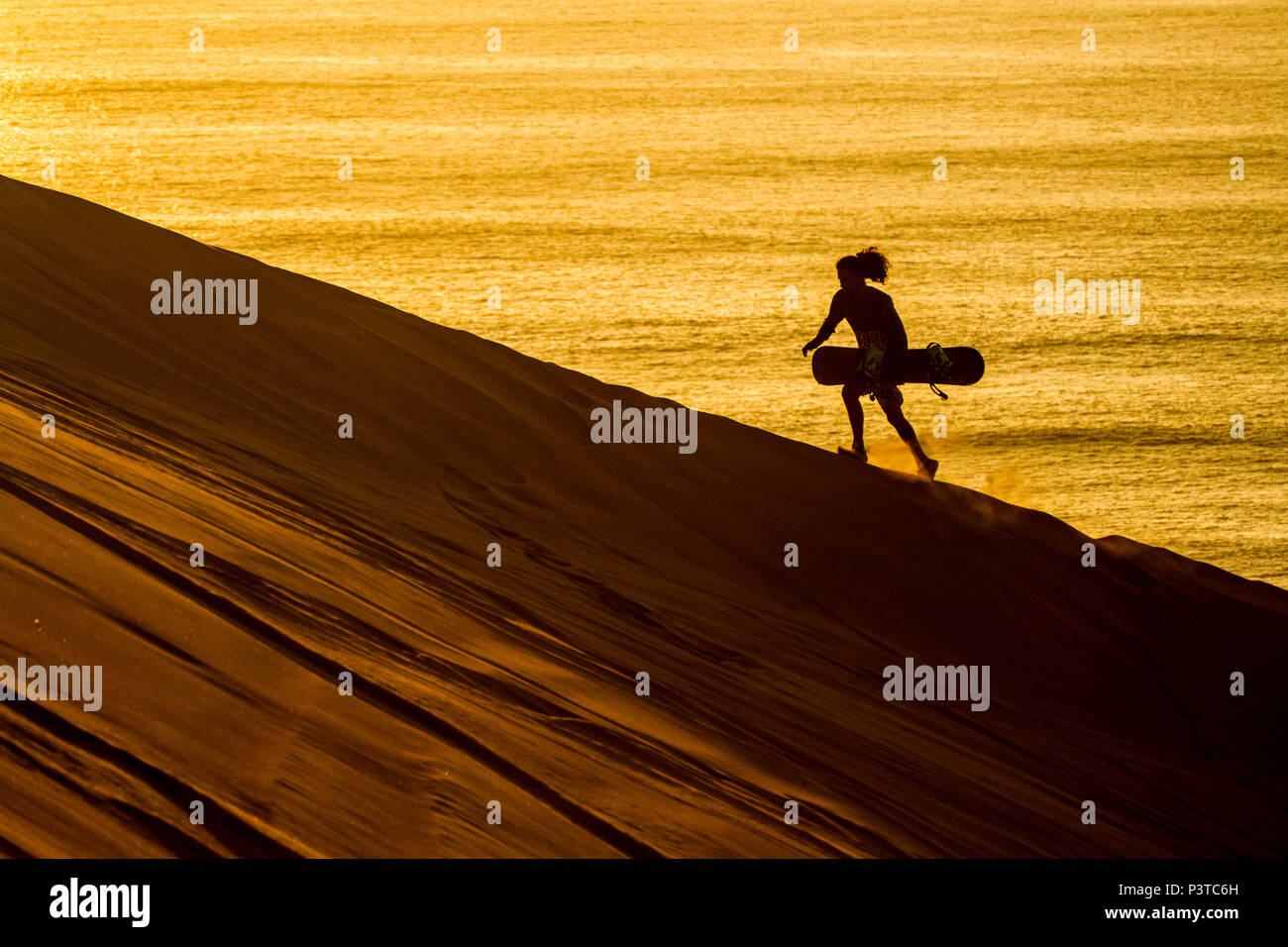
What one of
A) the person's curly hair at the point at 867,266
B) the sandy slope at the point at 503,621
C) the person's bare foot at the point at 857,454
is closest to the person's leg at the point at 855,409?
the person's bare foot at the point at 857,454

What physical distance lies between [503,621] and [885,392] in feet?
11.2

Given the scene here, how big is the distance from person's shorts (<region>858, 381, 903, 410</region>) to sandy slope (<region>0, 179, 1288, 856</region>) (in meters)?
0.40

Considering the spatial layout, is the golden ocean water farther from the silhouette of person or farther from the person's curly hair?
the person's curly hair

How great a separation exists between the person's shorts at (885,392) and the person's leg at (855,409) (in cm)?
3

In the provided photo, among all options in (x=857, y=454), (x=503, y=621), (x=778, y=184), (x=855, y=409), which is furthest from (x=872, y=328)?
(x=778, y=184)

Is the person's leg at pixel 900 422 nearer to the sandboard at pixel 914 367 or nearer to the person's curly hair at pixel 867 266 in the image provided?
the sandboard at pixel 914 367

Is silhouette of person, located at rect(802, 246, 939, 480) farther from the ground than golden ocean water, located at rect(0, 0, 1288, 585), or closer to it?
closer to it

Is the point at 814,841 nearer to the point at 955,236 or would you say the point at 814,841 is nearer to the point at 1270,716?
the point at 1270,716

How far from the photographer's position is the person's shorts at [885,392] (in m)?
7.68

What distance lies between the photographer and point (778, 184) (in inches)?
708

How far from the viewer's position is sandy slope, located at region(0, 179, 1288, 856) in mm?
3465

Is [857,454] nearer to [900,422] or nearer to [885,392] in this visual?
[900,422]

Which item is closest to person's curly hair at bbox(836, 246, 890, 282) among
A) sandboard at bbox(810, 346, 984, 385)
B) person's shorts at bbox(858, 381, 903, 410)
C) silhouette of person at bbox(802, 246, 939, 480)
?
silhouette of person at bbox(802, 246, 939, 480)
